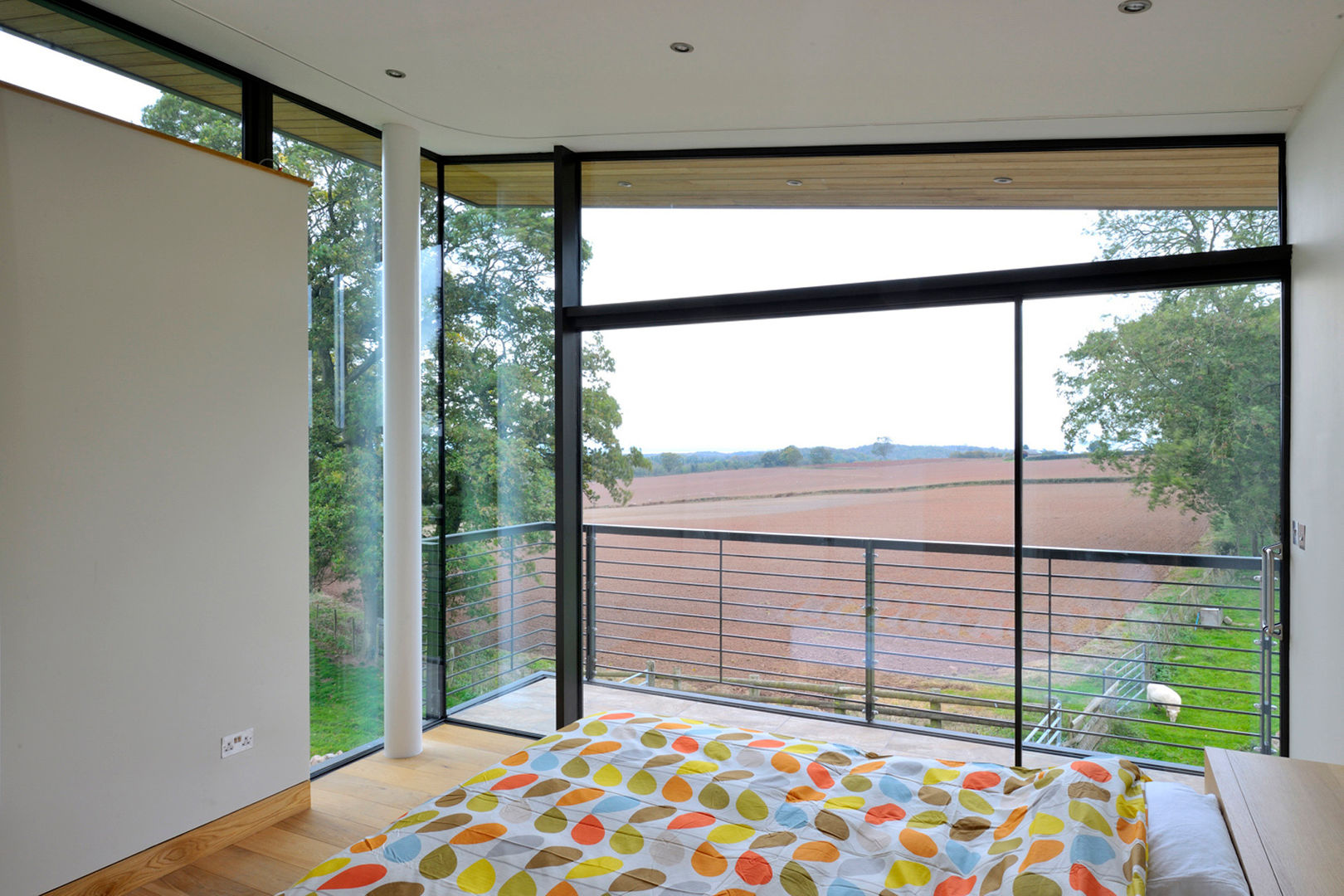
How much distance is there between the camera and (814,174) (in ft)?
11.7

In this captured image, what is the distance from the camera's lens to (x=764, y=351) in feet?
11.7

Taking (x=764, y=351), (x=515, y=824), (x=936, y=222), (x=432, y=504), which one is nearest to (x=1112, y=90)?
(x=936, y=222)

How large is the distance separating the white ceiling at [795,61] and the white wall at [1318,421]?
9.1 inches

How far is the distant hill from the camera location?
321cm

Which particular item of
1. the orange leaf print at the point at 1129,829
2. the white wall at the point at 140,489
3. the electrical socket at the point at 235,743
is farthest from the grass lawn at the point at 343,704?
the orange leaf print at the point at 1129,829

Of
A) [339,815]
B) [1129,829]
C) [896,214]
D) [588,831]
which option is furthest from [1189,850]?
[339,815]

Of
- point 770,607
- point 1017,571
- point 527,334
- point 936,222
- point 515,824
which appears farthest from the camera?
point 527,334

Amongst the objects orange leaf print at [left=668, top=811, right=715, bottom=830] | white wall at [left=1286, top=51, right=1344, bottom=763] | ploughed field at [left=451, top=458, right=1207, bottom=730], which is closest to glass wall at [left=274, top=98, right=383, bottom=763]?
ploughed field at [left=451, top=458, right=1207, bottom=730]

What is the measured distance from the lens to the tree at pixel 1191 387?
2.86 m

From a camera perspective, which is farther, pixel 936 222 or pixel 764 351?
pixel 764 351

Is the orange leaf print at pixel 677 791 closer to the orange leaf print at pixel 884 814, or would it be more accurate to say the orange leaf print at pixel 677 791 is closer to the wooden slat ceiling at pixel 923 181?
the orange leaf print at pixel 884 814

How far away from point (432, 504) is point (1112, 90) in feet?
10.6

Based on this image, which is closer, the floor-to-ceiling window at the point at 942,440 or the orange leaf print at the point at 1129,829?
the orange leaf print at the point at 1129,829

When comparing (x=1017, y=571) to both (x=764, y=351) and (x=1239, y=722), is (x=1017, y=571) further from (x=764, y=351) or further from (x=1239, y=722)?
(x=764, y=351)
